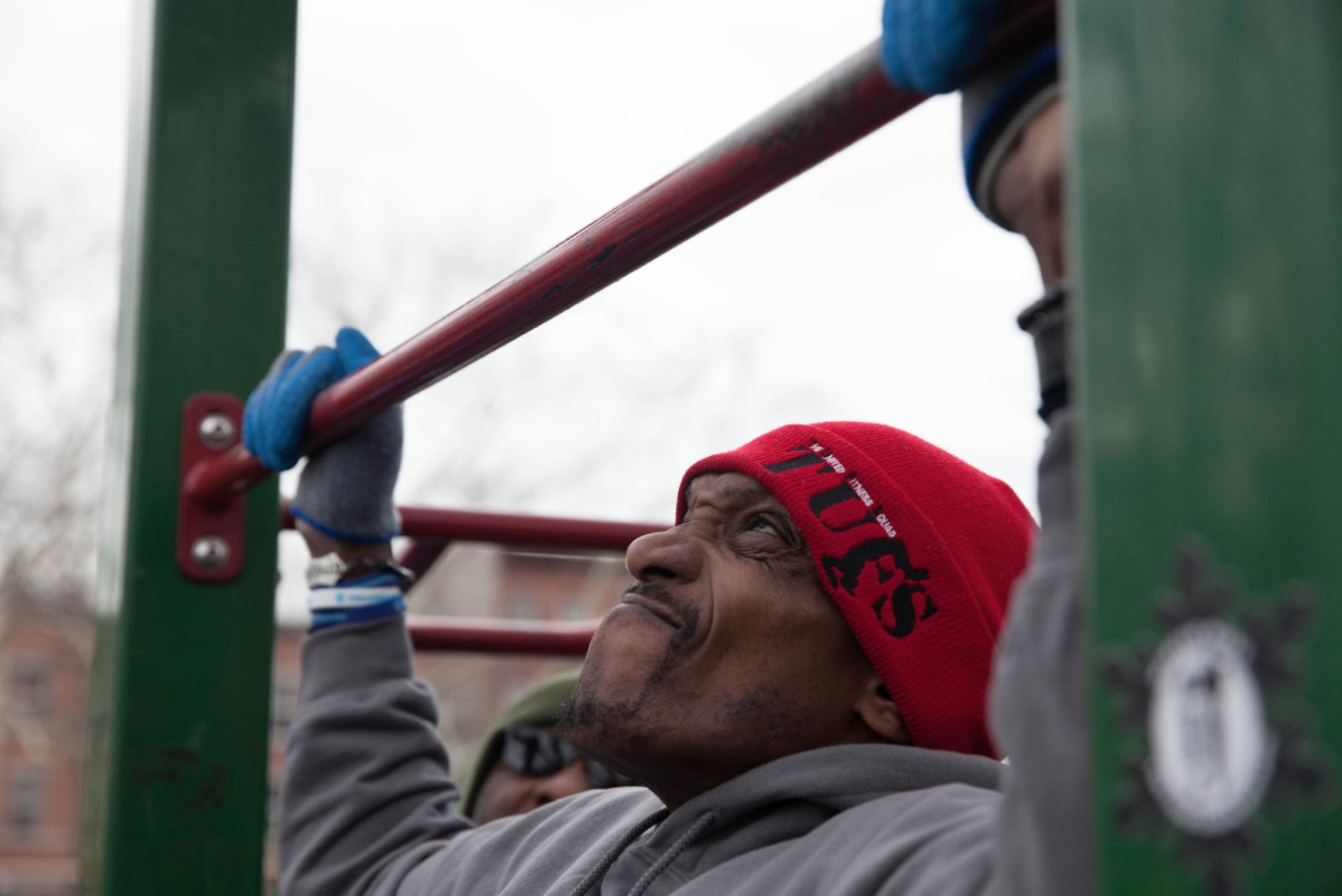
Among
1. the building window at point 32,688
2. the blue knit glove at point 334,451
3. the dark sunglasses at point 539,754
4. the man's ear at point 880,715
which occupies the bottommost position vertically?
the building window at point 32,688

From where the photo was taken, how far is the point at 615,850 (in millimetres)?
1588

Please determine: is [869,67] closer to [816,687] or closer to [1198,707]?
[1198,707]

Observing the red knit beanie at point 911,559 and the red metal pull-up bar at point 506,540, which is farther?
the red metal pull-up bar at point 506,540

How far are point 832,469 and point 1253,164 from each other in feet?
3.67

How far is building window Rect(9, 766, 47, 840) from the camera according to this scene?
2972 centimetres

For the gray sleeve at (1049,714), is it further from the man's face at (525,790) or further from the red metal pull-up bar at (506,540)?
the man's face at (525,790)

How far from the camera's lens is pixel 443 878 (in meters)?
1.75

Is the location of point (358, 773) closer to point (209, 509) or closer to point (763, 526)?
point (209, 509)

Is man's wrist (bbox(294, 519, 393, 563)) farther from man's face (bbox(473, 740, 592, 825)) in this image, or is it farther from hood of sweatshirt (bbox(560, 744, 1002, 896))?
man's face (bbox(473, 740, 592, 825))

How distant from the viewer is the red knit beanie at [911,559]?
1544mm

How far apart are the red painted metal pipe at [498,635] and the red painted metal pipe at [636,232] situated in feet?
2.34

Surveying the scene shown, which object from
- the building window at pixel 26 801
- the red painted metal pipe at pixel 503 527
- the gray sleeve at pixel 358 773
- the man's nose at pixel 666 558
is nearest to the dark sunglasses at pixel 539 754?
the red painted metal pipe at pixel 503 527

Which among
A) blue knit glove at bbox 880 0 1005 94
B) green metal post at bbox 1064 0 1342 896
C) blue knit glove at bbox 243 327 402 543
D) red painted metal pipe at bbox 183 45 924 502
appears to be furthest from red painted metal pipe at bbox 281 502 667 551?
green metal post at bbox 1064 0 1342 896

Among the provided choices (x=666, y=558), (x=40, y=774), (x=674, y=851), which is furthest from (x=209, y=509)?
(x=40, y=774)
